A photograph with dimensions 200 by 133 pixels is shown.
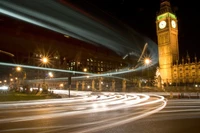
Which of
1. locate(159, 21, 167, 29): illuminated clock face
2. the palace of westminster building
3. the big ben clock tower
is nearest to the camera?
the palace of westminster building

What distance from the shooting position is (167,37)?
4048 inches

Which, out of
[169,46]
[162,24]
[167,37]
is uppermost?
[162,24]

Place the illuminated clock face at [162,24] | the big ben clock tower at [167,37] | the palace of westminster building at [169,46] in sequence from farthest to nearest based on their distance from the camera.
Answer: the illuminated clock face at [162,24], the big ben clock tower at [167,37], the palace of westminster building at [169,46]

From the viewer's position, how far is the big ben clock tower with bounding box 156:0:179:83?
102000 millimetres

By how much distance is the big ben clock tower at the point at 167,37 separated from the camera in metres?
102

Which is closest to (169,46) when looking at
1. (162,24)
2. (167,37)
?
(167,37)

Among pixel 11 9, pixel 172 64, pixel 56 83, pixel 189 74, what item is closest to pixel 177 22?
pixel 172 64

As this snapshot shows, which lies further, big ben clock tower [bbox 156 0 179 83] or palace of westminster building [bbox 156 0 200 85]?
big ben clock tower [bbox 156 0 179 83]

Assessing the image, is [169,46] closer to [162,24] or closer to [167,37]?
[167,37]

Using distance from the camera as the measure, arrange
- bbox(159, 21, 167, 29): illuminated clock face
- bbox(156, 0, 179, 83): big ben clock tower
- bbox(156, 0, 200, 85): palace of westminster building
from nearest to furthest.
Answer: bbox(156, 0, 200, 85): palace of westminster building, bbox(156, 0, 179, 83): big ben clock tower, bbox(159, 21, 167, 29): illuminated clock face

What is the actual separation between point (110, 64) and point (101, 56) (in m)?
11.9

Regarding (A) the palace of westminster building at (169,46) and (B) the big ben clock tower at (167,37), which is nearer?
(A) the palace of westminster building at (169,46)

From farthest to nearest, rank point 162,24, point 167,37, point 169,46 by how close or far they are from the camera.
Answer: point 162,24, point 169,46, point 167,37

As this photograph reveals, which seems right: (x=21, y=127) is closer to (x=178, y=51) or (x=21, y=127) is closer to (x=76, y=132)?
(x=76, y=132)
